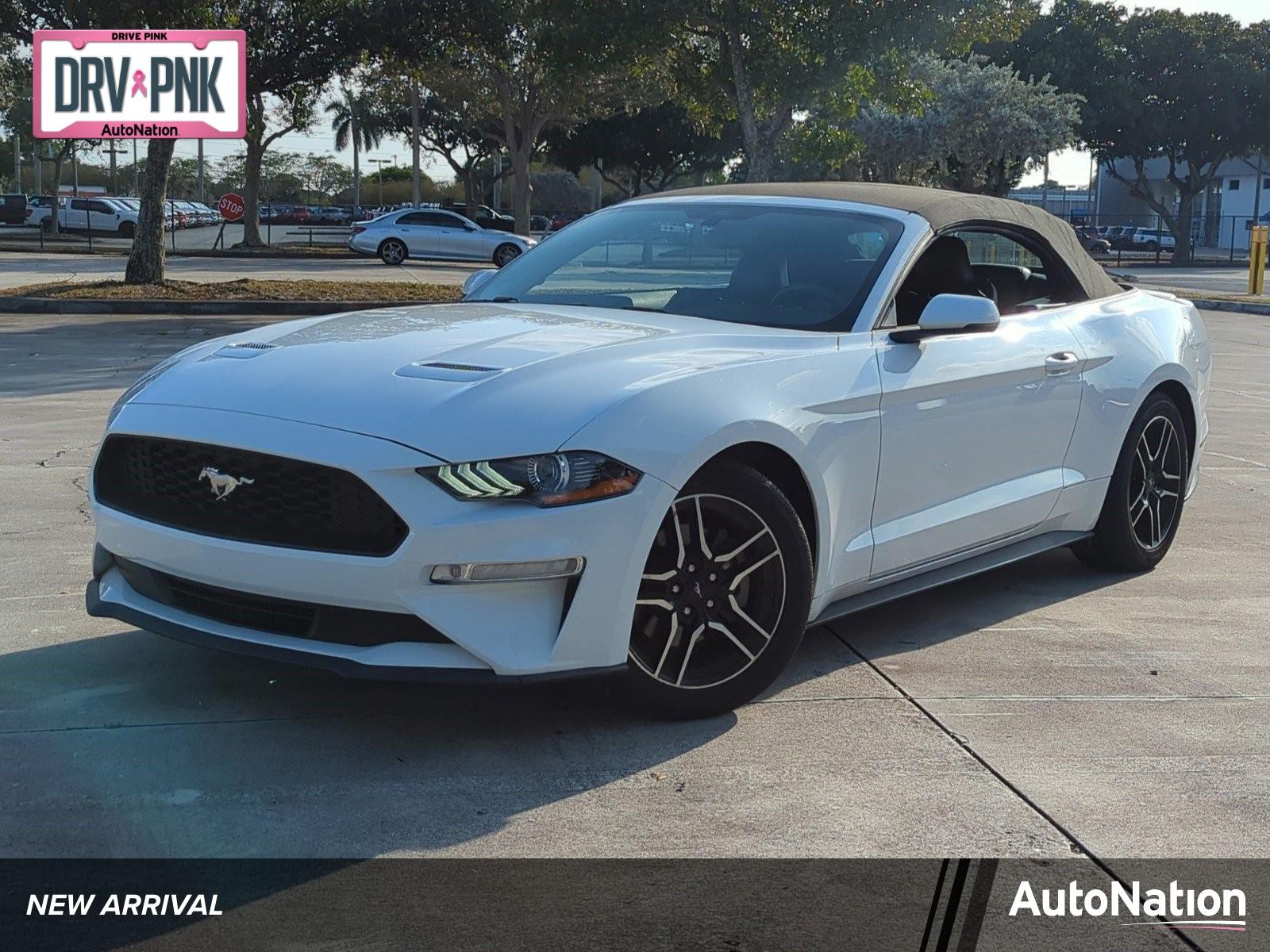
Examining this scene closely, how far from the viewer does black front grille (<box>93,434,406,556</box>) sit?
3.72 meters

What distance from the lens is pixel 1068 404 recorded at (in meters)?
5.59

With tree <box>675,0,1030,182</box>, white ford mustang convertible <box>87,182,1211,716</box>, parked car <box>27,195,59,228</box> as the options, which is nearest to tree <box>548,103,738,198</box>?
parked car <box>27,195,59,228</box>

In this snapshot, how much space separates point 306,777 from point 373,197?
118 meters

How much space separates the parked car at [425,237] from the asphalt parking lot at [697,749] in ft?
104

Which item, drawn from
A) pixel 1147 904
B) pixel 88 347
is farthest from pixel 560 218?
pixel 1147 904

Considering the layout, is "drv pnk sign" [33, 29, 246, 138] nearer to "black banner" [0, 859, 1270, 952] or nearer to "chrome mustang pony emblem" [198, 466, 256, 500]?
"chrome mustang pony emblem" [198, 466, 256, 500]

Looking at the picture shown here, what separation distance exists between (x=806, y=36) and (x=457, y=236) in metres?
16.4

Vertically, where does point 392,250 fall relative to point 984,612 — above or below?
above

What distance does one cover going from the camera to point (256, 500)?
386 centimetres

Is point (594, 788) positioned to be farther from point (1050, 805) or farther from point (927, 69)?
point (927, 69)

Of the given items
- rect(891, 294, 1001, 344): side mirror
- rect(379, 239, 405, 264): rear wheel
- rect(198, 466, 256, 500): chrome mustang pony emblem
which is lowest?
rect(198, 466, 256, 500): chrome mustang pony emblem

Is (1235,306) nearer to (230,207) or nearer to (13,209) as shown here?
(230,207)

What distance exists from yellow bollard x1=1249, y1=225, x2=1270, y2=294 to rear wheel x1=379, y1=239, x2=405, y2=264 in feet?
63.3

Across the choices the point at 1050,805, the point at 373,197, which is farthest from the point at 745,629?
the point at 373,197
